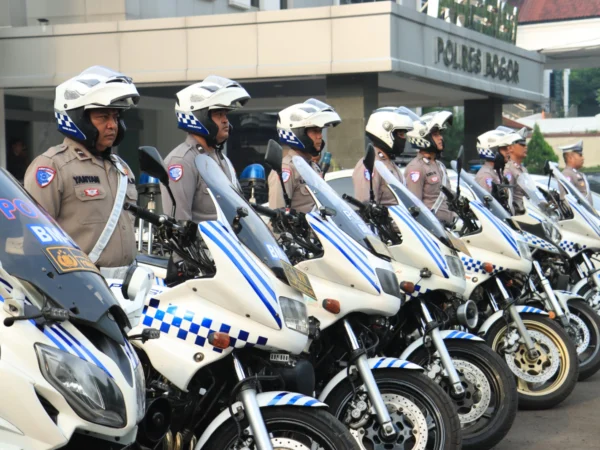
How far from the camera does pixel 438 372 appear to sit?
6016mm

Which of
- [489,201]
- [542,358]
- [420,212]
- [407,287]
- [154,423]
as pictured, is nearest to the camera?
[154,423]

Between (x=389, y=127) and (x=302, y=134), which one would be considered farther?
(x=389, y=127)

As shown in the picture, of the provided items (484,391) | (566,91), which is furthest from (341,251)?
(566,91)

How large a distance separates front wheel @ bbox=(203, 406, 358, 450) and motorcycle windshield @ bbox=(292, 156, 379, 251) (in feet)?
5.31

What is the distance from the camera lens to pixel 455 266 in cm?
649

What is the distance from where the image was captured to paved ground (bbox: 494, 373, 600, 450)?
22.3 ft

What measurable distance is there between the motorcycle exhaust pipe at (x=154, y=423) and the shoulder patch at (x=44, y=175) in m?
1.42

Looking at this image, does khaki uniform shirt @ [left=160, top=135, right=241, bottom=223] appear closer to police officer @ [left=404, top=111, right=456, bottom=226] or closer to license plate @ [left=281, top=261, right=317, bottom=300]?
license plate @ [left=281, top=261, right=317, bottom=300]

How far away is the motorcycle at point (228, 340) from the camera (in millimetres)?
4133

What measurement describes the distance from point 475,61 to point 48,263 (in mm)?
21627

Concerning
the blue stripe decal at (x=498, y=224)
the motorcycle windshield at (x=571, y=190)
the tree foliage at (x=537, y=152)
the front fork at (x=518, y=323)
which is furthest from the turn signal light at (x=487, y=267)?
the tree foliage at (x=537, y=152)

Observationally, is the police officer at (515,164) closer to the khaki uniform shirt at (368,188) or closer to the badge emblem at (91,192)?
the khaki uniform shirt at (368,188)

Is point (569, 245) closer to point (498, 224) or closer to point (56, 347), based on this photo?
point (498, 224)

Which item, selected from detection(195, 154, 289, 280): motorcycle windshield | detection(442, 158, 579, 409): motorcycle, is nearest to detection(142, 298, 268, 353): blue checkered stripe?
detection(195, 154, 289, 280): motorcycle windshield
